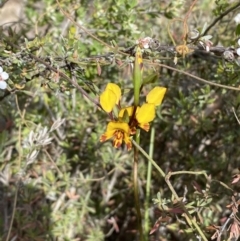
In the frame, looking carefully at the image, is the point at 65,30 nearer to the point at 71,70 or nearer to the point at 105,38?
the point at 105,38

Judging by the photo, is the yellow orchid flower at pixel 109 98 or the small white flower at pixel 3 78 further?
the small white flower at pixel 3 78

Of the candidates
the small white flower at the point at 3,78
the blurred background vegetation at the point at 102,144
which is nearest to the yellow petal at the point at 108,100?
the small white flower at the point at 3,78

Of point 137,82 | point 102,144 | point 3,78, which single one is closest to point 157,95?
point 137,82

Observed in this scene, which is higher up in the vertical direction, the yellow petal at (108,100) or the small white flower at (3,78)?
the yellow petal at (108,100)

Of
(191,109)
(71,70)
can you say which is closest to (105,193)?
(191,109)

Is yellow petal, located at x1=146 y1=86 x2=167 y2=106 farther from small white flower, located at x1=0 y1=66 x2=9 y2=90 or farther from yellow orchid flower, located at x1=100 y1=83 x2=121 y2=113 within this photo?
small white flower, located at x1=0 y1=66 x2=9 y2=90

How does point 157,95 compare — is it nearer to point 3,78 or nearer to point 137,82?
point 137,82

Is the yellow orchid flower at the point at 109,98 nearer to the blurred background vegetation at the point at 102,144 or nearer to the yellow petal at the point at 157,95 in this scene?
the yellow petal at the point at 157,95

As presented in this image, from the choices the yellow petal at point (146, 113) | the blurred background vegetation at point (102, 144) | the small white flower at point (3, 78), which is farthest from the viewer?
the blurred background vegetation at point (102, 144)
